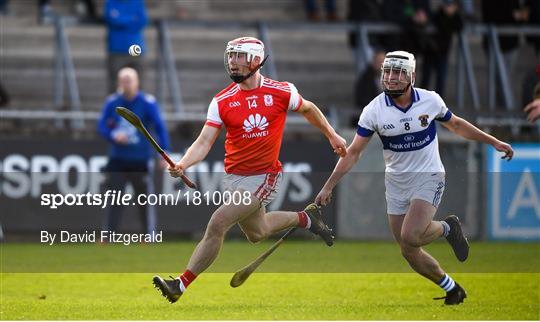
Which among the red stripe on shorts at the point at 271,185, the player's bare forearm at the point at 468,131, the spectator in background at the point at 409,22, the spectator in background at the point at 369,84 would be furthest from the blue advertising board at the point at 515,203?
the spectator in background at the point at 409,22

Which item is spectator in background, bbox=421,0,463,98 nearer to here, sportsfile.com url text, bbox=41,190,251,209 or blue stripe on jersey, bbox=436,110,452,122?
blue stripe on jersey, bbox=436,110,452,122

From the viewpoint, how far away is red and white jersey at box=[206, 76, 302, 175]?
1159 centimetres

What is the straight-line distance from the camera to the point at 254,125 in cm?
1164

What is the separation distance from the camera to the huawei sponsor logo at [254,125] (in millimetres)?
11617

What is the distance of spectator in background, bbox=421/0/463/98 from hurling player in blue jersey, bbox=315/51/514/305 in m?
8.72

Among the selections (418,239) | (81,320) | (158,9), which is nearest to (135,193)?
(81,320)

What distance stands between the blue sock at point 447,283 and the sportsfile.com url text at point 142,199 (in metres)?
1.77

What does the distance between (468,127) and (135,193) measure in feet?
9.81

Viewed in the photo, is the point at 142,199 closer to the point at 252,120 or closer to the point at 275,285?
the point at 252,120

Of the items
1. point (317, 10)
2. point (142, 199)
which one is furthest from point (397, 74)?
point (317, 10)

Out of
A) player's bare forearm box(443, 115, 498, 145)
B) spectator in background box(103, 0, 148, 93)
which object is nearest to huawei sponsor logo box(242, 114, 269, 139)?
player's bare forearm box(443, 115, 498, 145)

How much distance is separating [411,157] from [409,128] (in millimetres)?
259

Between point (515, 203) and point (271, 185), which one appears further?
point (515, 203)

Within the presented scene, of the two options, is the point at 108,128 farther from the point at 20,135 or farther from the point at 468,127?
the point at 468,127
